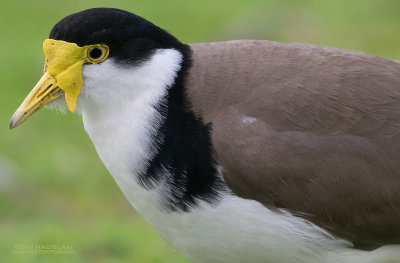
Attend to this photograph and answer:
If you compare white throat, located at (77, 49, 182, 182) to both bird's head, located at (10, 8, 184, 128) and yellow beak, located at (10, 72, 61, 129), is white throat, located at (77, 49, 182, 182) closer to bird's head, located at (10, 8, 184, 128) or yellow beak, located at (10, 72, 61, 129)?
bird's head, located at (10, 8, 184, 128)

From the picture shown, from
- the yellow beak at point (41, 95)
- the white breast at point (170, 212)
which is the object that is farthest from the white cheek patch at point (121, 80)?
the yellow beak at point (41, 95)

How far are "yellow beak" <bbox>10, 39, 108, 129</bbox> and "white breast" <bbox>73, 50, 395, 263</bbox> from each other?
0.06 metres

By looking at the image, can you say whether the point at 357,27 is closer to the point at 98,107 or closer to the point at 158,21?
the point at 158,21

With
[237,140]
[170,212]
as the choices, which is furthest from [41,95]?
[237,140]

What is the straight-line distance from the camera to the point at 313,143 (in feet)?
15.2

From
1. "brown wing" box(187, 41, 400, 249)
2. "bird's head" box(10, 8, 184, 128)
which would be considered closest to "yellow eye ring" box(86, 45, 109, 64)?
"bird's head" box(10, 8, 184, 128)

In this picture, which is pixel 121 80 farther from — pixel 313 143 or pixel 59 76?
pixel 313 143

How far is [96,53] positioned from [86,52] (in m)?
0.05

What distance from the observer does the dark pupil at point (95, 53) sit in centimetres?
470

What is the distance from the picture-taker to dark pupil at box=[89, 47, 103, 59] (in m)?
4.70

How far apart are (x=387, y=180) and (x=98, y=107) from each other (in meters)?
1.62

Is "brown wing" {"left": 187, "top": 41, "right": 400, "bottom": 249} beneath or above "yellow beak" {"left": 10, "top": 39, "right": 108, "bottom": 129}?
beneath

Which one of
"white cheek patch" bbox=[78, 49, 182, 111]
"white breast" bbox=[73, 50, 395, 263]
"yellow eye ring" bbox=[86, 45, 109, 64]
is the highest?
"yellow eye ring" bbox=[86, 45, 109, 64]

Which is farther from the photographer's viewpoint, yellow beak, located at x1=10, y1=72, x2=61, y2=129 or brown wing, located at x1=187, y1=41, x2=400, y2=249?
yellow beak, located at x1=10, y1=72, x2=61, y2=129
